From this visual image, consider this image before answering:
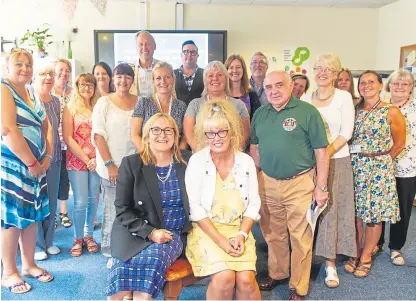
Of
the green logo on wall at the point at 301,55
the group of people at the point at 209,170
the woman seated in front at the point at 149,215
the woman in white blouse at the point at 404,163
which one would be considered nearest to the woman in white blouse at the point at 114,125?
the group of people at the point at 209,170

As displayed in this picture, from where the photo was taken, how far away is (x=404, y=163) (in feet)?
9.24

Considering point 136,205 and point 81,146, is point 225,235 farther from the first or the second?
point 81,146

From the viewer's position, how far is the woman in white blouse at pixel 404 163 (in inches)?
111

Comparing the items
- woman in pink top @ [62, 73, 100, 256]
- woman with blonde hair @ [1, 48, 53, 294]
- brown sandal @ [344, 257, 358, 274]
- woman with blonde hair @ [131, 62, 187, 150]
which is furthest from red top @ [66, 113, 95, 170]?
brown sandal @ [344, 257, 358, 274]

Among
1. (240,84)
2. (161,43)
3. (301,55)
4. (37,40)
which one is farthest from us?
(301,55)

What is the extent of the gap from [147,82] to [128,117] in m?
0.61

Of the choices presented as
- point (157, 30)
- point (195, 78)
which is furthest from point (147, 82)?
point (157, 30)

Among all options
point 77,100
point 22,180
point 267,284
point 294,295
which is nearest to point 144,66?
point 77,100

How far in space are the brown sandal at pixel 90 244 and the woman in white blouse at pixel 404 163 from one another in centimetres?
232

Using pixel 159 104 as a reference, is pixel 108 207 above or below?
below

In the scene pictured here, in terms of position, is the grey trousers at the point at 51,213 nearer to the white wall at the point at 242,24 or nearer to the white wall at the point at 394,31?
the white wall at the point at 242,24

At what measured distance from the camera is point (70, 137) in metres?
2.80

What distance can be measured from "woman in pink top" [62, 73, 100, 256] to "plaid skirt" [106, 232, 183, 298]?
1.15 m

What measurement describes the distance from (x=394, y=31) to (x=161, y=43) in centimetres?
347
